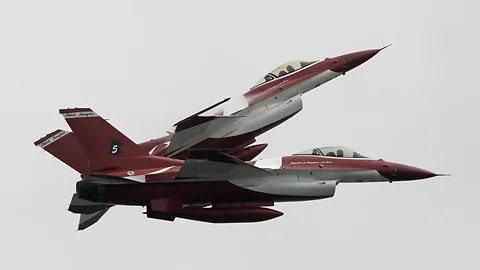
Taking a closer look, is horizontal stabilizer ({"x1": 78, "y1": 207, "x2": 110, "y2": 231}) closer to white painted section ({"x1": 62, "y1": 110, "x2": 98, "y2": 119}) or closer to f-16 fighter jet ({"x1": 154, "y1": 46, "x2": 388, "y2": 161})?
f-16 fighter jet ({"x1": 154, "y1": 46, "x2": 388, "y2": 161})

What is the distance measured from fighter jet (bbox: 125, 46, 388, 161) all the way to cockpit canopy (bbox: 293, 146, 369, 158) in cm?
209

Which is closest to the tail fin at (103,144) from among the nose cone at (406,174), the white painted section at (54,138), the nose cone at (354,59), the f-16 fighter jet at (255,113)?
the f-16 fighter jet at (255,113)

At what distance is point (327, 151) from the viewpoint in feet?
139

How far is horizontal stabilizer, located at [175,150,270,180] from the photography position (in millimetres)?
40031

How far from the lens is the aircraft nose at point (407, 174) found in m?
42.3

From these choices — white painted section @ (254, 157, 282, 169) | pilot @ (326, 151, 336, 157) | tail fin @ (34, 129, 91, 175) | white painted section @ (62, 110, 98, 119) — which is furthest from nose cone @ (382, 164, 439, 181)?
tail fin @ (34, 129, 91, 175)

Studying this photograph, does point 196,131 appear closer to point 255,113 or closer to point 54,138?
point 255,113

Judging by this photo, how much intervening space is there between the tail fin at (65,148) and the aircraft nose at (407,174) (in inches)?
422

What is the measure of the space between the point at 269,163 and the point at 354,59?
6259 mm

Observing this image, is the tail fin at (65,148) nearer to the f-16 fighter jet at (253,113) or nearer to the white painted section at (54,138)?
the white painted section at (54,138)

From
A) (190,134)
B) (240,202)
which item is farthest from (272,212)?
(190,134)

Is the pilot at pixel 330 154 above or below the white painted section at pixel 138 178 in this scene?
above

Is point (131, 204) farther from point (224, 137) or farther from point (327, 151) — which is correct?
point (327, 151)

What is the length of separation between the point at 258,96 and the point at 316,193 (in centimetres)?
501
